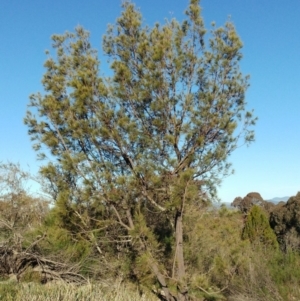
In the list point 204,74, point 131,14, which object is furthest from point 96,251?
point 131,14

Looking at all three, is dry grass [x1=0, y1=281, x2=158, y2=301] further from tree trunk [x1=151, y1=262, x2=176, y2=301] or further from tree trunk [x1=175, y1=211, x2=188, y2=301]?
tree trunk [x1=175, y1=211, x2=188, y2=301]

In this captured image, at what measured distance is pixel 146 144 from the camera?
707 cm

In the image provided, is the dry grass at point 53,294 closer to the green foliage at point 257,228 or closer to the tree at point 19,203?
the tree at point 19,203

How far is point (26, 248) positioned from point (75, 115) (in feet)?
8.55

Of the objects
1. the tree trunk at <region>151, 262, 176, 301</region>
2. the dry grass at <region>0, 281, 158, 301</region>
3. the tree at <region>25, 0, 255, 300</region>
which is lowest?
the tree trunk at <region>151, 262, 176, 301</region>

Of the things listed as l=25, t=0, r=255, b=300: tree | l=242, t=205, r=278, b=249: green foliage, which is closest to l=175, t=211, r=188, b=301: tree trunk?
l=25, t=0, r=255, b=300: tree

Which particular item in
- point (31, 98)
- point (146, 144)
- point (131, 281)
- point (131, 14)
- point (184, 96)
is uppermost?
point (131, 14)

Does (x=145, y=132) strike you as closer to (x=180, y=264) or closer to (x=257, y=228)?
(x=180, y=264)

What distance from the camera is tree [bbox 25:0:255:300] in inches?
272

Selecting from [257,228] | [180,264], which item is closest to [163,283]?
[180,264]

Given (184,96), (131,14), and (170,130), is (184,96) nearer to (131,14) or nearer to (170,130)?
(170,130)

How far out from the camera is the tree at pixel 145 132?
692 cm

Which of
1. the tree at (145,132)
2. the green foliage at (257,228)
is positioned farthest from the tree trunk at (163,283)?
the green foliage at (257,228)

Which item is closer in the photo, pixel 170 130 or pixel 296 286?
pixel 170 130
